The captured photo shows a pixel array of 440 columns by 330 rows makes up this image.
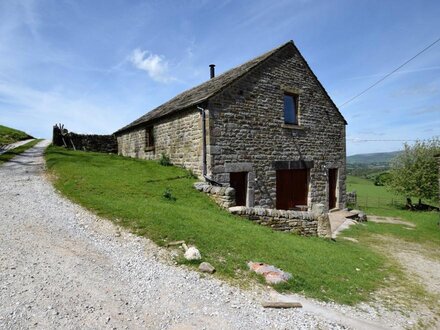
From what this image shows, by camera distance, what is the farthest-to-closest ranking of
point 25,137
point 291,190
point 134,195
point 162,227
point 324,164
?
point 25,137 → point 324,164 → point 291,190 → point 134,195 → point 162,227

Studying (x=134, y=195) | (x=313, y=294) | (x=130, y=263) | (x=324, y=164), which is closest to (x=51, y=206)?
(x=134, y=195)

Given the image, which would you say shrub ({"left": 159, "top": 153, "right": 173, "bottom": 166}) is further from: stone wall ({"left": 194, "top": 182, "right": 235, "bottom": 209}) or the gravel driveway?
the gravel driveway

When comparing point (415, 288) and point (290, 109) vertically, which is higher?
point (290, 109)

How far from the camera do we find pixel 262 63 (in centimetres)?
1412

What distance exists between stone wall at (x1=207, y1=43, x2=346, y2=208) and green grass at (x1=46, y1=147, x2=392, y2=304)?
281 centimetres

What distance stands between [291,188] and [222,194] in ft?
19.2

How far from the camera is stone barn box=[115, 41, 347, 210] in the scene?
42.0 feet

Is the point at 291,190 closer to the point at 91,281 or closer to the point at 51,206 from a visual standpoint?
the point at 51,206

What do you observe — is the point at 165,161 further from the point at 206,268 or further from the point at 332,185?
the point at 206,268

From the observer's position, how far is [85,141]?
26203 millimetres

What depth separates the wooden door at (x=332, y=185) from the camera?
17828 millimetres

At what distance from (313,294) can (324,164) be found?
12630 mm

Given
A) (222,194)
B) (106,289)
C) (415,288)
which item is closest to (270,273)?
(106,289)

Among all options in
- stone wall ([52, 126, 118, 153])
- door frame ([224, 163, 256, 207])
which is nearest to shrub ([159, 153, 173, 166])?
door frame ([224, 163, 256, 207])
